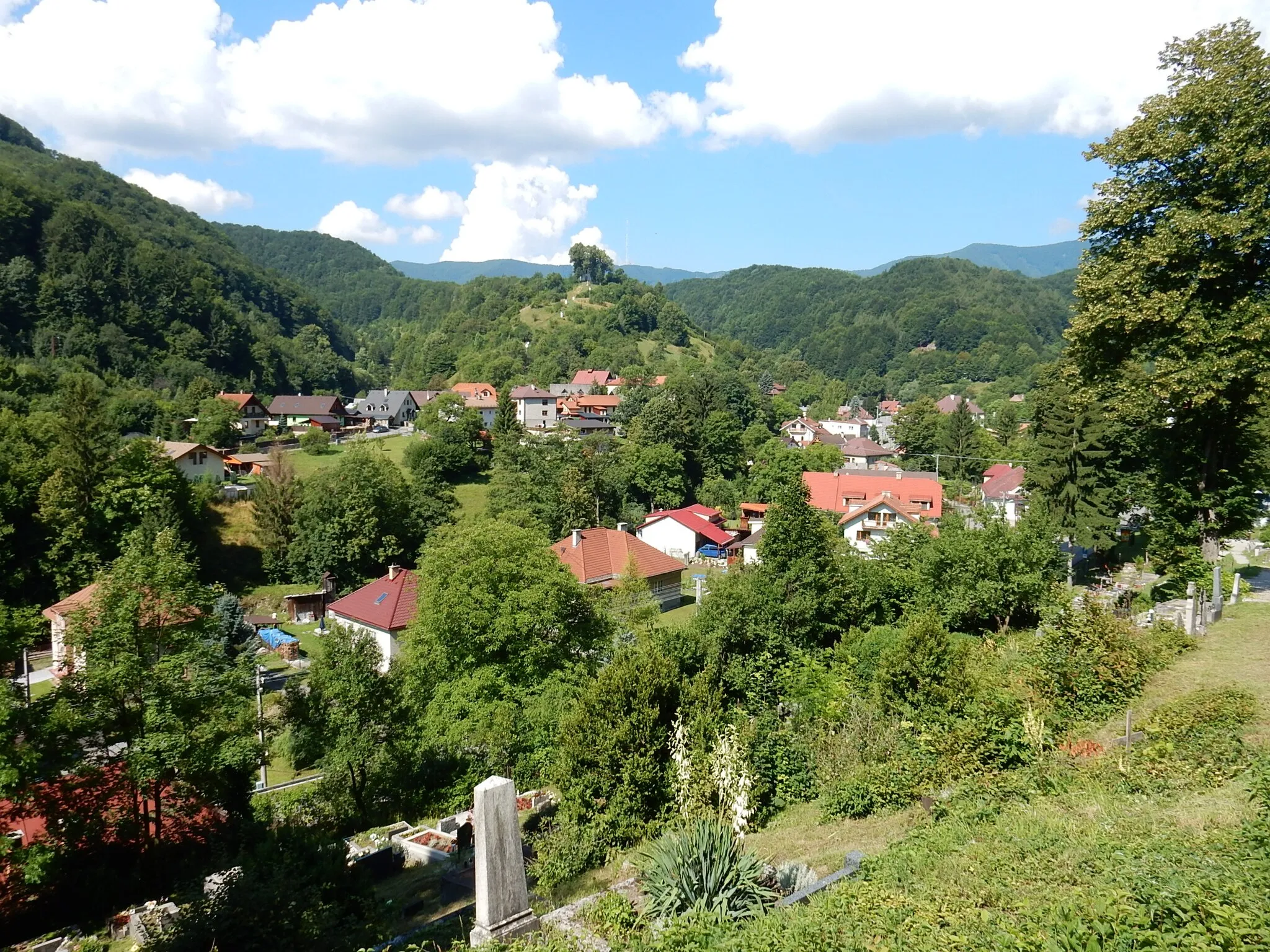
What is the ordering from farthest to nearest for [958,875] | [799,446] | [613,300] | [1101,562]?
[613,300] → [799,446] → [1101,562] → [958,875]

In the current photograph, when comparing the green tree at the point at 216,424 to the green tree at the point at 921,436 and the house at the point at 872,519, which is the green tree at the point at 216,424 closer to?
the house at the point at 872,519

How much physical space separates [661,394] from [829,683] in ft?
181

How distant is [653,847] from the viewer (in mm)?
7824

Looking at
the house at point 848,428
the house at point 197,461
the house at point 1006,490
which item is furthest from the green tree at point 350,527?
the house at point 848,428

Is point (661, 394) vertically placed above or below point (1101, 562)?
above

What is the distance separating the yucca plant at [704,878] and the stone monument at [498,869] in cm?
125

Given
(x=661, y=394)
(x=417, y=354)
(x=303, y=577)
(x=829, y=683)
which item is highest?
(x=417, y=354)

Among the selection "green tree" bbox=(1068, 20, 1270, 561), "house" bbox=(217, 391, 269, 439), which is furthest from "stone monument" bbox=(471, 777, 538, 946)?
"house" bbox=(217, 391, 269, 439)

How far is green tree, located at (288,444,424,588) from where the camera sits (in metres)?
38.6

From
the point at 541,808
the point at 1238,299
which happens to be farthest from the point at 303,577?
the point at 1238,299

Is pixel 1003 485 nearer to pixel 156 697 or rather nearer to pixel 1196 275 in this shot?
pixel 1196 275

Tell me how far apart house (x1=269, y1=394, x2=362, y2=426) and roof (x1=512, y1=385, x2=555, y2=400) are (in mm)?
19090

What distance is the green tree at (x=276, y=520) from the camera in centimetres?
3928

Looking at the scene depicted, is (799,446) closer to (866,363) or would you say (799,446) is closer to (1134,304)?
(1134,304)
